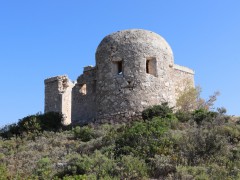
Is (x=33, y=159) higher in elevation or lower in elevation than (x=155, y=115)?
lower

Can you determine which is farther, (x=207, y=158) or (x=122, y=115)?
(x=122, y=115)

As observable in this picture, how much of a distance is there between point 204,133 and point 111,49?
27.8 ft

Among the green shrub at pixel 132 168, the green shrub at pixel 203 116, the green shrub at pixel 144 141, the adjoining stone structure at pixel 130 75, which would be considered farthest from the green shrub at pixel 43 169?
the green shrub at pixel 203 116

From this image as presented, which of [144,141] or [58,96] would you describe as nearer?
[144,141]

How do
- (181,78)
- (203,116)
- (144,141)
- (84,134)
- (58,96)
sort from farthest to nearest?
(58,96) → (181,78) → (203,116) → (84,134) → (144,141)

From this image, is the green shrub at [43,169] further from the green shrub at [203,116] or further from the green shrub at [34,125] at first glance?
the green shrub at [203,116]

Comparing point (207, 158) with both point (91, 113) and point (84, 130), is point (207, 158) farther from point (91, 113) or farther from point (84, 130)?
point (91, 113)

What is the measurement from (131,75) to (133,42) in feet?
5.64

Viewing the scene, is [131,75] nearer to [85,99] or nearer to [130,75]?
[130,75]

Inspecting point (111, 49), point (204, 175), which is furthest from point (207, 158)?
point (111, 49)

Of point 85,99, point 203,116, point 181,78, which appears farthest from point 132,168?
point 181,78

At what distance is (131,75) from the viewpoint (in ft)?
67.4

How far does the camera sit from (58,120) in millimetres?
22266

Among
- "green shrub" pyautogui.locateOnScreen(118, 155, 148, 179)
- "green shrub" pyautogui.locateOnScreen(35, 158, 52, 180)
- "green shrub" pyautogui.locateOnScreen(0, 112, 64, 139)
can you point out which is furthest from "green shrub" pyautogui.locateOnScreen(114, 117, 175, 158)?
"green shrub" pyautogui.locateOnScreen(0, 112, 64, 139)
